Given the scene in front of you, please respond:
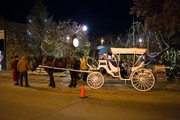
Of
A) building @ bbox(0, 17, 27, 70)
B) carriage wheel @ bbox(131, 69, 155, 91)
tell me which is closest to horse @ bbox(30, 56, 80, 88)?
carriage wheel @ bbox(131, 69, 155, 91)

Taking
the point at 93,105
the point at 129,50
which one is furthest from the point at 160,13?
the point at 93,105

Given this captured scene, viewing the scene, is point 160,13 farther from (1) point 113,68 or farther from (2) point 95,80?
(2) point 95,80

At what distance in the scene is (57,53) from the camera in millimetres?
42344

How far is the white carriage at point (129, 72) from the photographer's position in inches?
672

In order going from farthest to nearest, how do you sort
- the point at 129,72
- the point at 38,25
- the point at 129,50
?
the point at 38,25 → the point at 129,72 → the point at 129,50

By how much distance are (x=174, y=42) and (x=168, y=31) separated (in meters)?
9.78

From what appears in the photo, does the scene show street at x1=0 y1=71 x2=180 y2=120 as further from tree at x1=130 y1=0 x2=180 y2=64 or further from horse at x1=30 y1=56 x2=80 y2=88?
tree at x1=130 y1=0 x2=180 y2=64

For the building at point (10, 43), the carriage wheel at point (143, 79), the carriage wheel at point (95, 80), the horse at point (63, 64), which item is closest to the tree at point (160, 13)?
the carriage wheel at point (143, 79)

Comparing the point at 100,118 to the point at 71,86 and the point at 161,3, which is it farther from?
the point at 161,3

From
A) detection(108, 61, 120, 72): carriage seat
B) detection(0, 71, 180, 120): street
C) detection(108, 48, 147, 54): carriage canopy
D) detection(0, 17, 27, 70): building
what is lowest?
detection(0, 71, 180, 120): street

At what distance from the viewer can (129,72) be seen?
18.5 meters

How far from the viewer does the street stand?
422 inches

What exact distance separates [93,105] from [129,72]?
612cm

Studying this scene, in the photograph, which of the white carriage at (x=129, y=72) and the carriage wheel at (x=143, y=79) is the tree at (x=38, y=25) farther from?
the carriage wheel at (x=143, y=79)
